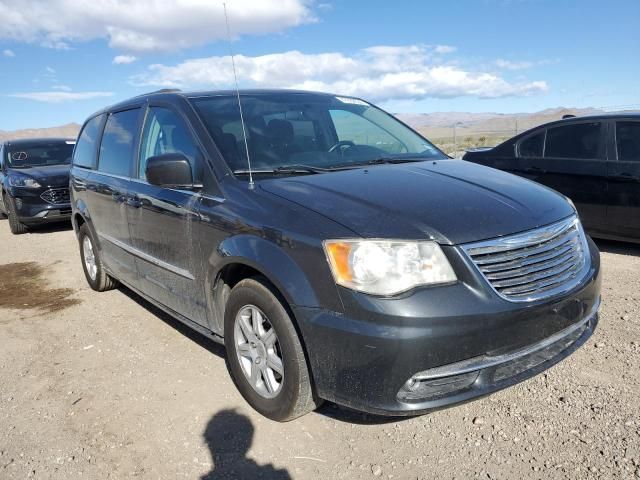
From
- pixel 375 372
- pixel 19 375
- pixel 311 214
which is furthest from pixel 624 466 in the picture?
pixel 19 375

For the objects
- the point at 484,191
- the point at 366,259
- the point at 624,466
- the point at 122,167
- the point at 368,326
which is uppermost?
the point at 122,167

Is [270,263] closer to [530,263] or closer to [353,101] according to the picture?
[530,263]

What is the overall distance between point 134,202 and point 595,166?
5044mm

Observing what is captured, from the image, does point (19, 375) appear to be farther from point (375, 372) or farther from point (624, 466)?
point (624, 466)

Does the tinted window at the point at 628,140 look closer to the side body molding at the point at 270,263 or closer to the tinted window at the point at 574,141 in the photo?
the tinted window at the point at 574,141

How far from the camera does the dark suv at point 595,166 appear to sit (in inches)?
228

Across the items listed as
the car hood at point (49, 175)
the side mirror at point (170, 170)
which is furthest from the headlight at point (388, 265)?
the car hood at point (49, 175)

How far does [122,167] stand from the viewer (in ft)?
14.3

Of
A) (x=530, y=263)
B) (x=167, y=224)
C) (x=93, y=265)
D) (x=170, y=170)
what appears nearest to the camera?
(x=530, y=263)

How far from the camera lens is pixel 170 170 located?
3111mm

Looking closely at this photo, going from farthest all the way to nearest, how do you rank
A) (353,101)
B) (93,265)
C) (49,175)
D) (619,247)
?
(49,175) → (619,247) → (93,265) → (353,101)

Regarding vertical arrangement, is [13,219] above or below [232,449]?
above

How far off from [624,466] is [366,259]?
1537 millimetres

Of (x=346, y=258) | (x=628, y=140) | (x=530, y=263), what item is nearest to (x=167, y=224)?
(x=346, y=258)
